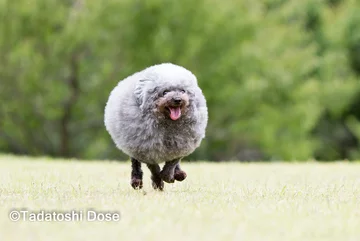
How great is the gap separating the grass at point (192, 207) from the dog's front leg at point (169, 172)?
0.38 feet

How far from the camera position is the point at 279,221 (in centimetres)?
412

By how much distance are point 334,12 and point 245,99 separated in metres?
6.33

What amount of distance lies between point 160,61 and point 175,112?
38.5 feet

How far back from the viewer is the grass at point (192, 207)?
371cm

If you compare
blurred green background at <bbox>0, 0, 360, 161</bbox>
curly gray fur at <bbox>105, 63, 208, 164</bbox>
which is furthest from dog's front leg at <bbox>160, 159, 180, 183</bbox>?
blurred green background at <bbox>0, 0, 360, 161</bbox>

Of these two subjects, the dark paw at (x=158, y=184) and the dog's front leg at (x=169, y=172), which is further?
the dark paw at (x=158, y=184)

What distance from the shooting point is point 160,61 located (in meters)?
17.1

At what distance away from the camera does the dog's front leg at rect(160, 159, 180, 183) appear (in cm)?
582

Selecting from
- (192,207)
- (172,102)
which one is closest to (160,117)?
(172,102)

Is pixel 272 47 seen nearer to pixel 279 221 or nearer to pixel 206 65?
pixel 206 65

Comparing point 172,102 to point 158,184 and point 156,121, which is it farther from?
point 158,184

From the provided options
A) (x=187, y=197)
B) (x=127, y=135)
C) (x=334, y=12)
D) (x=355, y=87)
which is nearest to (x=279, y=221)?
(x=187, y=197)

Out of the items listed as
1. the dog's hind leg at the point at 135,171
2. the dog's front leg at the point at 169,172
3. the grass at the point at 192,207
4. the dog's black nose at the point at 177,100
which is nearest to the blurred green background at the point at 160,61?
the grass at the point at 192,207

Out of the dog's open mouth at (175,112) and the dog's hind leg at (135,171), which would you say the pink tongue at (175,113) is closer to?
the dog's open mouth at (175,112)
